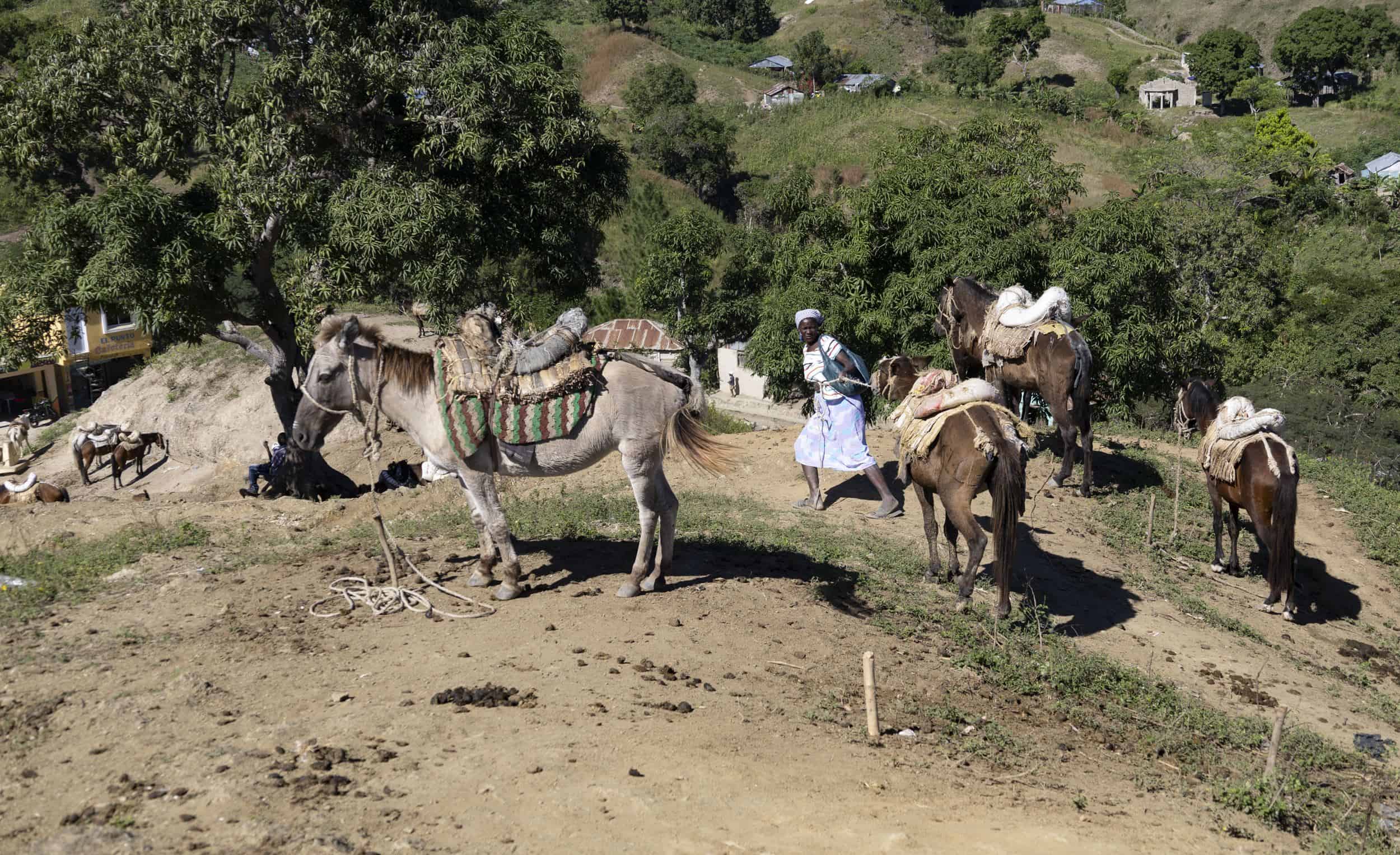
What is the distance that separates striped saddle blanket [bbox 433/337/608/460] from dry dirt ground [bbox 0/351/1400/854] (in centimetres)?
140

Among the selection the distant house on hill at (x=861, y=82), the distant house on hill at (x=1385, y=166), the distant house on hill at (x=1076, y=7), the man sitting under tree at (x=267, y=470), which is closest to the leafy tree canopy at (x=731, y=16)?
the distant house on hill at (x=861, y=82)

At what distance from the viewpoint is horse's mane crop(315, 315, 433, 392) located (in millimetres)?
8086

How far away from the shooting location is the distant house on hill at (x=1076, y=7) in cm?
10712

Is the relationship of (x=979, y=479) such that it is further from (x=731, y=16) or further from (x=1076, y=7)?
(x=1076, y=7)

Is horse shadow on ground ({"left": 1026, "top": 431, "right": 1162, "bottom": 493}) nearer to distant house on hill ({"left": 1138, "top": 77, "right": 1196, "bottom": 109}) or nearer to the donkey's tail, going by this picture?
the donkey's tail

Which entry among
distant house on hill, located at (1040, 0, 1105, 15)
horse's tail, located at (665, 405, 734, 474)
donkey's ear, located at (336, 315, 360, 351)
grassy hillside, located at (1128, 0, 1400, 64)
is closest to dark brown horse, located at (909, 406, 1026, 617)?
horse's tail, located at (665, 405, 734, 474)

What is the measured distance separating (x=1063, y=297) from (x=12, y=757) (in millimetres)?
11596

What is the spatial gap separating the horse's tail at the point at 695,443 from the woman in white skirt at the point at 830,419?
3.10 metres

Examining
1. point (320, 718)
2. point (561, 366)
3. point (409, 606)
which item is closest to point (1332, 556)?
point (561, 366)

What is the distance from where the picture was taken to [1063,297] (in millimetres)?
12758

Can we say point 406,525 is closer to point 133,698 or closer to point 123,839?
point 133,698

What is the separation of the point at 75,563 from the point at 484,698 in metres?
5.38

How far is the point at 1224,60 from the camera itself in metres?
81.9

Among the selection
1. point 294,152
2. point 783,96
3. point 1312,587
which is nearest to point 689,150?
point 783,96
